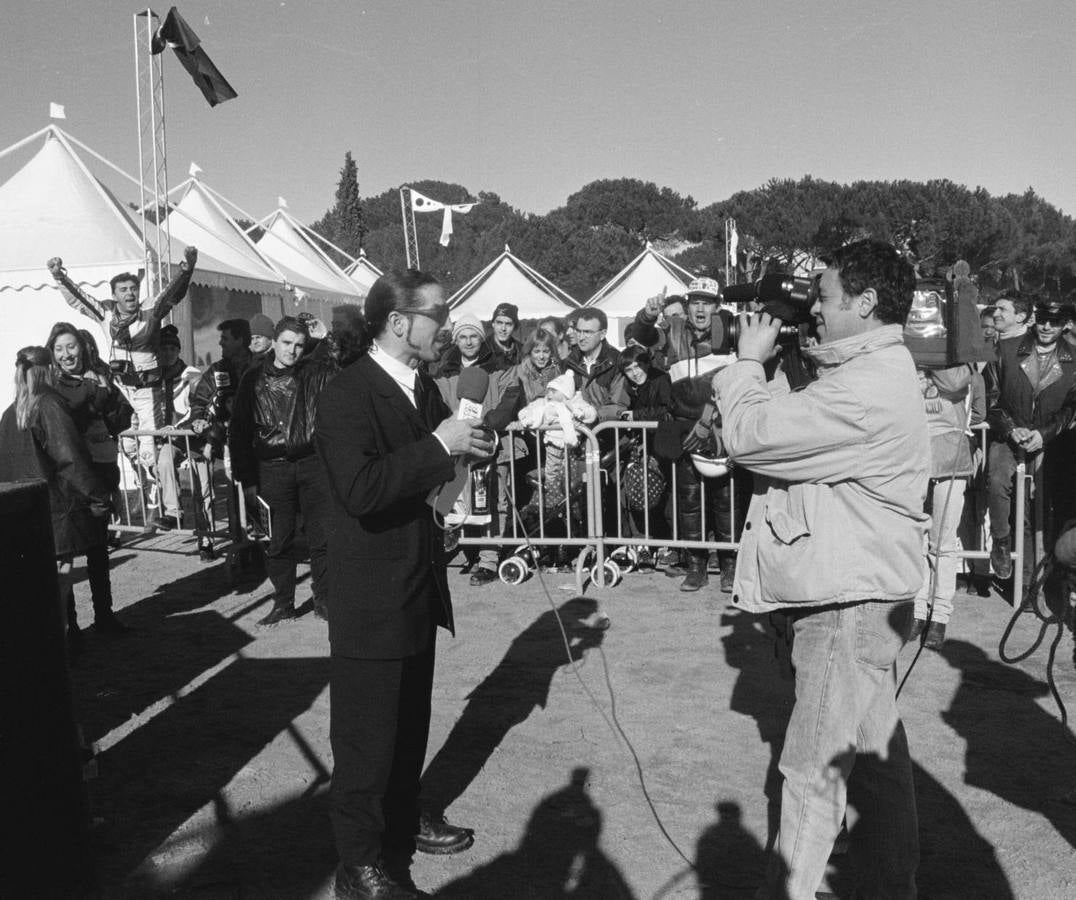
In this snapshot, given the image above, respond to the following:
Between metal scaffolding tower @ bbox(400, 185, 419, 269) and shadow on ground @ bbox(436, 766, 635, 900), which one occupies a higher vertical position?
metal scaffolding tower @ bbox(400, 185, 419, 269)

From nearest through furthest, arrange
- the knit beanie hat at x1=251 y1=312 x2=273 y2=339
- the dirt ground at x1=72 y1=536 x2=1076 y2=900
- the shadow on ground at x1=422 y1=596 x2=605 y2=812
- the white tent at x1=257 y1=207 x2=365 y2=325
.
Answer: the dirt ground at x1=72 y1=536 x2=1076 y2=900, the shadow on ground at x1=422 y1=596 x2=605 y2=812, the knit beanie hat at x1=251 y1=312 x2=273 y2=339, the white tent at x1=257 y1=207 x2=365 y2=325

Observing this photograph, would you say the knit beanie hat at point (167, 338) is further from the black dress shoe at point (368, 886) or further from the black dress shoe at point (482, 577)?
the black dress shoe at point (368, 886)

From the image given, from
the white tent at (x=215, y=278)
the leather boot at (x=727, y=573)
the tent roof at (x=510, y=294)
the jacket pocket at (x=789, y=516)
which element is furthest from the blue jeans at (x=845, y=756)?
the tent roof at (x=510, y=294)

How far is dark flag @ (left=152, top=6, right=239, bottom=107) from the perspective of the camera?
44.9ft

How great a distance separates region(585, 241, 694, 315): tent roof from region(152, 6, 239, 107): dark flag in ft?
37.5

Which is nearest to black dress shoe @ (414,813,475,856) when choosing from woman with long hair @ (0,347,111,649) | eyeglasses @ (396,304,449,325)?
eyeglasses @ (396,304,449,325)

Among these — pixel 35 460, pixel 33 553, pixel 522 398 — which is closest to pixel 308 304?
pixel 522 398

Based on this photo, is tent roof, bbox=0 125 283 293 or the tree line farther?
the tree line

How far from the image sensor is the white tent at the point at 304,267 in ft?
63.0

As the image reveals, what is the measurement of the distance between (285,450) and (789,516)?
190 inches

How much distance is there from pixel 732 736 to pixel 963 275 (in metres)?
2.43

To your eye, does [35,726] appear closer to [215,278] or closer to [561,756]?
[561,756]

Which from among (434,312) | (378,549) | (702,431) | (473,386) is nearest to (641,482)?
(702,431)

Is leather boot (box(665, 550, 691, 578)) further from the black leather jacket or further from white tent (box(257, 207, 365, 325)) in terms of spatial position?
white tent (box(257, 207, 365, 325))
